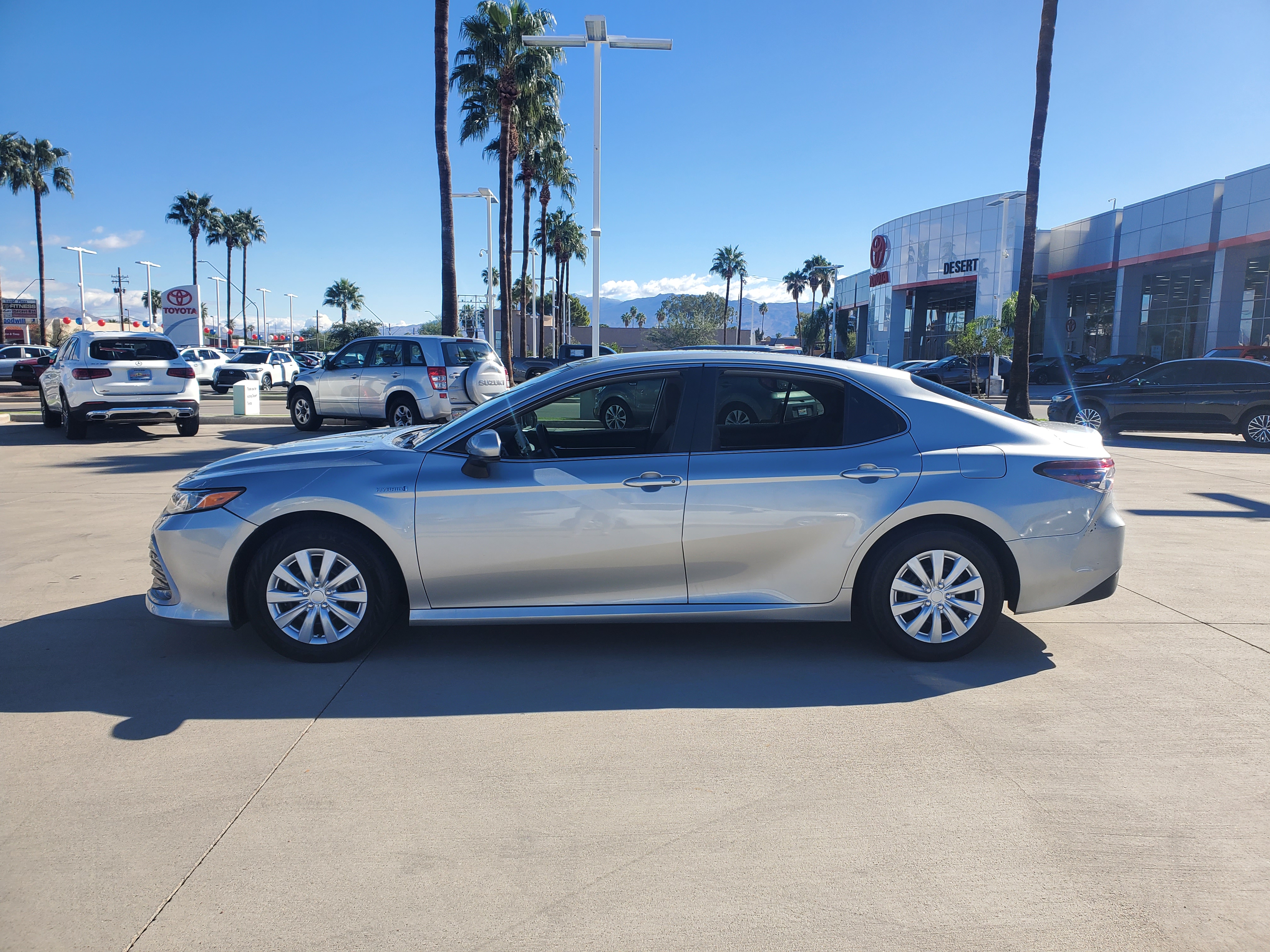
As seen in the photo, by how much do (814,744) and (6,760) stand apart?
3255 mm

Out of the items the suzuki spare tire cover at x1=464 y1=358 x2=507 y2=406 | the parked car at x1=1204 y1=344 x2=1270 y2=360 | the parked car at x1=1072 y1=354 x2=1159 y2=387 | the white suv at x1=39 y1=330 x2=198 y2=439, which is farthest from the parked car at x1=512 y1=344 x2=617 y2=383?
the parked car at x1=1072 y1=354 x2=1159 y2=387

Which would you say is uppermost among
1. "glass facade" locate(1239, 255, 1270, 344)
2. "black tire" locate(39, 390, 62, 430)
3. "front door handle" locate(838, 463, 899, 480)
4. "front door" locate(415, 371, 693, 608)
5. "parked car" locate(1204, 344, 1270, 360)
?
"glass facade" locate(1239, 255, 1270, 344)

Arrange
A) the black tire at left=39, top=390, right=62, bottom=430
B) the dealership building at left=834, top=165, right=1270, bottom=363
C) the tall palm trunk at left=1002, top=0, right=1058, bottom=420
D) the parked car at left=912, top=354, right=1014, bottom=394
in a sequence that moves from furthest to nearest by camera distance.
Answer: the parked car at left=912, top=354, right=1014, bottom=394
the dealership building at left=834, top=165, right=1270, bottom=363
the tall palm trunk at left=1002, top=0, right=1058, bottom=420
the black tire at left=39, top=390, right=62, bottom=430

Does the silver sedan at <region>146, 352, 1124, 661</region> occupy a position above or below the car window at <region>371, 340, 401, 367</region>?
below

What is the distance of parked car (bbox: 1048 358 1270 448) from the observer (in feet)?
52.8

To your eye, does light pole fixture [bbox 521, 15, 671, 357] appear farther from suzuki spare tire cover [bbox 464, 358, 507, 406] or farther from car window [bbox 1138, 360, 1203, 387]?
car window [bbox 1138, 360, 1203, 387]

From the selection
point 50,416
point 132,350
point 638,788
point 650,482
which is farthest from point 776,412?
point 50,416

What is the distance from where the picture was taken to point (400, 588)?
15.3ft

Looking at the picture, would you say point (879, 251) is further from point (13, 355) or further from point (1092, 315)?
point (13, 355)

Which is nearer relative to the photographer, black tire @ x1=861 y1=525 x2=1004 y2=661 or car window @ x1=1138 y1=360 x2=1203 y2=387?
black tire @ x1=861 y1=525 x2=1004 y2=661

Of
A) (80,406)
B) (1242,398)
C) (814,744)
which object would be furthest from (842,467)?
(1242,398)

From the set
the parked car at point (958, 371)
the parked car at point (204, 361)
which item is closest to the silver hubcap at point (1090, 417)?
the parked car at point (958, 371)

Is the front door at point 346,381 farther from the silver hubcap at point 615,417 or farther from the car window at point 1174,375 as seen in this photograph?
the car window at point 1174,375

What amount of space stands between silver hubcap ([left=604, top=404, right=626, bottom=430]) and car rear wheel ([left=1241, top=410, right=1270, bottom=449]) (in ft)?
51.2
